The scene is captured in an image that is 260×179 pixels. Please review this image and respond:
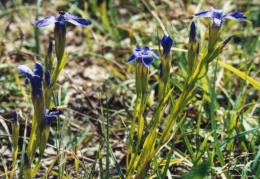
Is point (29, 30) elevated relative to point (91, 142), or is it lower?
elevated

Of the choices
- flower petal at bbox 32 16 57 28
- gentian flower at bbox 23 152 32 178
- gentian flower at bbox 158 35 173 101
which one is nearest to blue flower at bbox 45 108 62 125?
gentian flower at bbox 23 152 32 178

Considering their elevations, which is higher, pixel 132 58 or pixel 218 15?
pixel 218 15

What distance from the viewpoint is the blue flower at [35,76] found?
1.22 meters

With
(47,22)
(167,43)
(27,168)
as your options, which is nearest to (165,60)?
(167,43)

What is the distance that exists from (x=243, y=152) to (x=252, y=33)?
1628 millimetres

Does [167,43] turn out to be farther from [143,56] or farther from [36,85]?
[36,85]

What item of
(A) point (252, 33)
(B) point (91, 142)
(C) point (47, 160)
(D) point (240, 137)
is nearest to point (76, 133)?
(B) point (91, 142)

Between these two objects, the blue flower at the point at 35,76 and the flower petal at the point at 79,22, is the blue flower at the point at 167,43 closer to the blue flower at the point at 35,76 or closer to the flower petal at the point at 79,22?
the flower petal at the point at 79,22

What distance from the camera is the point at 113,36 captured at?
9.95ft

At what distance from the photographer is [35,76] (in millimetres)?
1232

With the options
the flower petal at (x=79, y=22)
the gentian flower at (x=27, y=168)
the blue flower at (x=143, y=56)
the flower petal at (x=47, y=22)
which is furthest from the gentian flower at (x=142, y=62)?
the gentian flower at (x=27, y=168)

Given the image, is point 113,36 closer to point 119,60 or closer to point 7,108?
point 119,60

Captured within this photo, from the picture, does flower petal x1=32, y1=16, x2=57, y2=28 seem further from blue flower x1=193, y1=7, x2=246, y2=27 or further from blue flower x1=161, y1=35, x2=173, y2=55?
blue flower x1=193, y1=7, x2=246, y2=27

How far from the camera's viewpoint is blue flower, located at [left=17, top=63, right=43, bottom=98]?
4.00 feet
